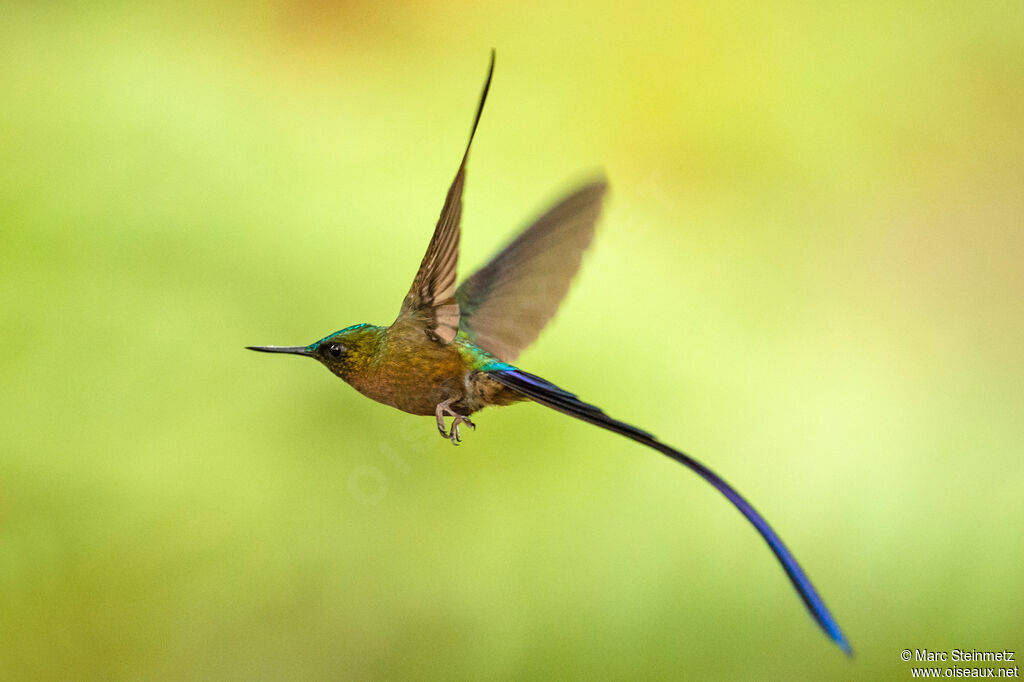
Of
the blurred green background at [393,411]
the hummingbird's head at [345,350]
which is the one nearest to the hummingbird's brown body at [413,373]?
the hummingbird's head at [345,350]

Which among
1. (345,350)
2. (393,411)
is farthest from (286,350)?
(393,411)

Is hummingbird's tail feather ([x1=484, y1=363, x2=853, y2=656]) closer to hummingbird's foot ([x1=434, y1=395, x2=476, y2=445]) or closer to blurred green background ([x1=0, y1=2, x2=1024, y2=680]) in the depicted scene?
hummingbird's foot ([x1=434, y1=395, x2=476, y2=445])

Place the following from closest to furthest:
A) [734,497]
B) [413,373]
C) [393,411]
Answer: [734,497] < [413,373] < [393,411]

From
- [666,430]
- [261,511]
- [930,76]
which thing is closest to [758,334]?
[666,430]

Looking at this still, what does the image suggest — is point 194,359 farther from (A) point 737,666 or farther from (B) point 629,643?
(A) point 737,666

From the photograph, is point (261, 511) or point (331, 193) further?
point (331, 193)

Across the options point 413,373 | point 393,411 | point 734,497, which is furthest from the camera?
point 393,411

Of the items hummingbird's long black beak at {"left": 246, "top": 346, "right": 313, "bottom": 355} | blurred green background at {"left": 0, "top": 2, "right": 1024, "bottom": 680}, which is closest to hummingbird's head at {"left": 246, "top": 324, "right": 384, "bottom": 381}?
hummingbird's long black beak at {"left": 246, "top": 346, "right": 313, "bottom": 355}

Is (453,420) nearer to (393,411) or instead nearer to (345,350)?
(345,350)
